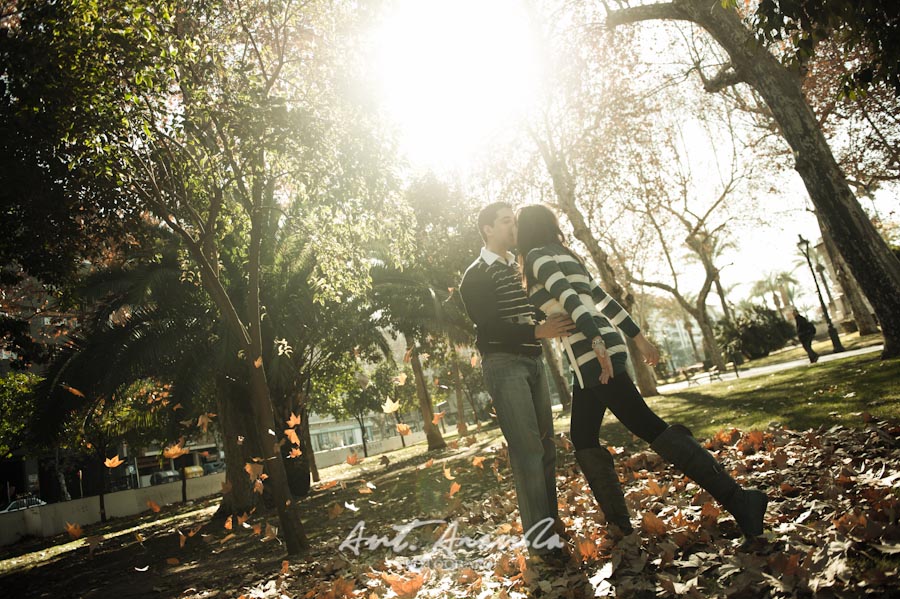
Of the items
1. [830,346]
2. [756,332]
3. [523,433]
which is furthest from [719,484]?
[756,332]

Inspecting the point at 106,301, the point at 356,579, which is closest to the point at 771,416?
the point at 356,579

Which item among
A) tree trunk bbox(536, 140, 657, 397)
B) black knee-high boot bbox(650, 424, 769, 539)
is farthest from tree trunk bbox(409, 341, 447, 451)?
black knee-high boot bbox(650, 424, 769, 539)

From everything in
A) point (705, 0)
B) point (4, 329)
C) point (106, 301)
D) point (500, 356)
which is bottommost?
point (500, 356)

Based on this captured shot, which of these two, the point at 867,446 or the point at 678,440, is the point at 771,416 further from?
the point at 678,440

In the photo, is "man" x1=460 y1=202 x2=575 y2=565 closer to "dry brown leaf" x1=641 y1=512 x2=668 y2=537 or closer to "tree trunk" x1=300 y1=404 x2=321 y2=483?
"dry brown leaf" x1=641 y1=512 x2=668 y2=537

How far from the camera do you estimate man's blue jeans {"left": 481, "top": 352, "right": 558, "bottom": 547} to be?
349 centimetres

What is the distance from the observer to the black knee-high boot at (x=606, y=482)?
3596 mm

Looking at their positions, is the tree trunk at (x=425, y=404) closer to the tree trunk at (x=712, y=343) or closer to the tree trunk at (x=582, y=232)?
the tree trunk at (x=582, y=232)

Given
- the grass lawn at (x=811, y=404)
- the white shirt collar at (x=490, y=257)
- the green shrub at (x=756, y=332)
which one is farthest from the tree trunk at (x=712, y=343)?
the white shirt collar at (x=490, y=257)

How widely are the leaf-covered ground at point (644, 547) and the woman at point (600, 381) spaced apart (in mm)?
274

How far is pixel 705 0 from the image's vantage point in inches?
386

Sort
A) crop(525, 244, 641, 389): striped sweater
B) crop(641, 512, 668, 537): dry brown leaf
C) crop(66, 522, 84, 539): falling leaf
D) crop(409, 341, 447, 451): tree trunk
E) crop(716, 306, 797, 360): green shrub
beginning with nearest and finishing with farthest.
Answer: crop(525, 244, 641, 389): striped sweater, crop(641, 512, 668, 537): dry brown leaf, crop(66, 522, 84, 539): falling leaf, crop(409, 341, 447, 451): tree trunk, crop(716, 306, 797, 360): green shrub

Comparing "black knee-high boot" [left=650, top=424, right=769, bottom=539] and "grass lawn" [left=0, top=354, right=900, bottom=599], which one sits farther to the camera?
"black knee-high boot" [left=650, top=424, right=769, bottom=539]

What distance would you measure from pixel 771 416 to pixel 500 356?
5525 millimetres
